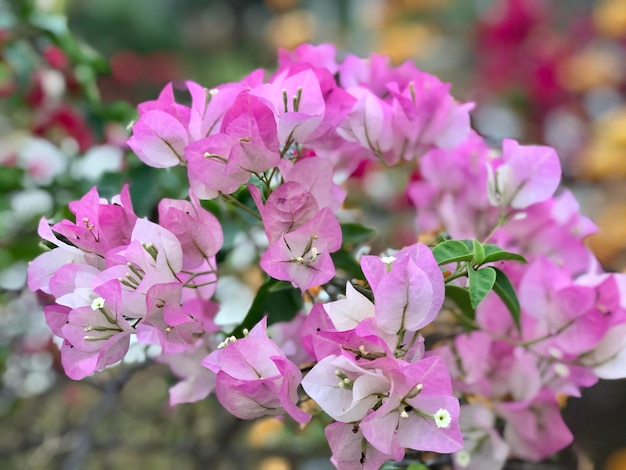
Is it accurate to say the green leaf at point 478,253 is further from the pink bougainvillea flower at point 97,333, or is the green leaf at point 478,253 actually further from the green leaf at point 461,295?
the pink bougainvillea flower at point 97,333

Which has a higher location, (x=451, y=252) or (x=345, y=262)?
(x=451, y=252)

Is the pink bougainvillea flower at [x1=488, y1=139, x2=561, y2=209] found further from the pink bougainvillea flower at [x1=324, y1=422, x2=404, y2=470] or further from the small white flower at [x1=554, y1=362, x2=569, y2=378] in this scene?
the pink bougainvillea flower at [x1=324, y1=422, x2=404, y2=470]

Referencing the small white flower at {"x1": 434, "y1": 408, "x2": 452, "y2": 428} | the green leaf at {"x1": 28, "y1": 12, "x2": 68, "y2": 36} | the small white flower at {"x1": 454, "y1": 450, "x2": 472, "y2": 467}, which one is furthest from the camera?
the green leaf at {"x1": 28, "y1": 12, "x2": 68, "y2": 36}

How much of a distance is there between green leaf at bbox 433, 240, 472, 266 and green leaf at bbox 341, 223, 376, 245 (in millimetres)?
163

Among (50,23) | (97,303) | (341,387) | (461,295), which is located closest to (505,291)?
(461,295)

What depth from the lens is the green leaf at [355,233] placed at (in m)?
0.54

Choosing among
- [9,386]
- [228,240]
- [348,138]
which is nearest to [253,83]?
[348,138]

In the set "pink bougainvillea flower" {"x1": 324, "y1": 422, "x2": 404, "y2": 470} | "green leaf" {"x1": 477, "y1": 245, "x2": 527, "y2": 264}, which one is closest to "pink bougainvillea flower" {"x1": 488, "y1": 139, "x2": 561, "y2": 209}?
"green leaf" {"x1": 477, "y1": 245, "x2": 527, "y2": 264}

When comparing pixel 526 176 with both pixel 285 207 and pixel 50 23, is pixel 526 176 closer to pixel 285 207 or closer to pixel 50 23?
pixel 285 207

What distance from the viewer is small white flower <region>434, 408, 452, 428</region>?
0.32m

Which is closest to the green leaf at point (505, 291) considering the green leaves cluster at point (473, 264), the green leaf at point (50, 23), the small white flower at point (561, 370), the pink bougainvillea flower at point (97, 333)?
the green leaves cluster at point (473, 264)

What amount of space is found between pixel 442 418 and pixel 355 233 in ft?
0.77

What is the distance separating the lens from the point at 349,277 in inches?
21.1

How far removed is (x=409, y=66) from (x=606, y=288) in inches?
8.9
